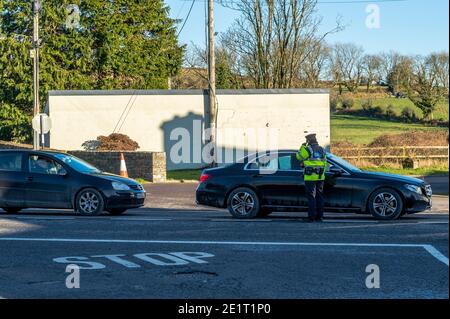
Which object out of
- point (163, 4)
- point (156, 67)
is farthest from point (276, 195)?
point (163, 4)

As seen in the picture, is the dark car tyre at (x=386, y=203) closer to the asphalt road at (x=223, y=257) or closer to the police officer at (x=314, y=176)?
the asphalt road at (x=223, y=257)

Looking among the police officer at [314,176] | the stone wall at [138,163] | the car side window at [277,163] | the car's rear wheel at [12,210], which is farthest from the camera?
the stone wall at [138,163]

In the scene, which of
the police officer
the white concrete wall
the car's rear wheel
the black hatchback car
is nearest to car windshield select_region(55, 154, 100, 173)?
the black hatchback car

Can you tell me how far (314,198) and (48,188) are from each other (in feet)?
18.1

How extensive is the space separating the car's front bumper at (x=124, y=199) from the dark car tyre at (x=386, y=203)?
4877mm

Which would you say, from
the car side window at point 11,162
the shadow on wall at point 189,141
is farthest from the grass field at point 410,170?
the car side window at point 11,162

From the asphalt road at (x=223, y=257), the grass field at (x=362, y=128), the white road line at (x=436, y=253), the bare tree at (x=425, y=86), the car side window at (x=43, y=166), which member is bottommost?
the asphalt road at (x=223, y=257)

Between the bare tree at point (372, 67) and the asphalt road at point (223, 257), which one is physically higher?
the bare tree at point (372, 67)

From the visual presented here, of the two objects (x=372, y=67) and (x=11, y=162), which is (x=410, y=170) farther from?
(x=11, y=162)

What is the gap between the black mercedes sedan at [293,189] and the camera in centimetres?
1426

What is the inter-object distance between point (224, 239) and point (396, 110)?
5405 cm

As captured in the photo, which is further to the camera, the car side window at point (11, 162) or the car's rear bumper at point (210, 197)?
the car side window at point (11, 162)

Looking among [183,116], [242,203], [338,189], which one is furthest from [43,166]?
[183,116]

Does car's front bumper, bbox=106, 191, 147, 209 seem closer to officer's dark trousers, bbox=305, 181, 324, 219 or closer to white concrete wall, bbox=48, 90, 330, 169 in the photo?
officer's dark trousers, bbox=305, 181, 324, 219
